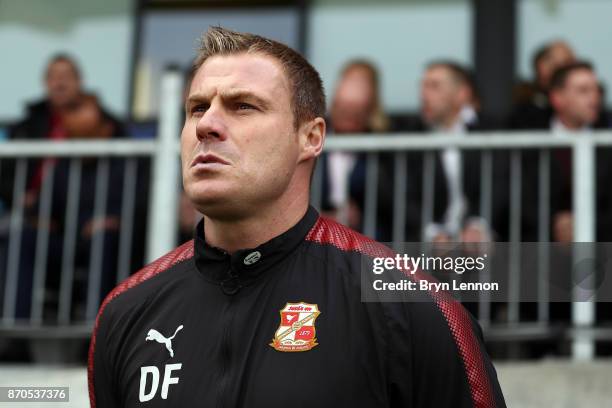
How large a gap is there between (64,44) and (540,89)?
414cm

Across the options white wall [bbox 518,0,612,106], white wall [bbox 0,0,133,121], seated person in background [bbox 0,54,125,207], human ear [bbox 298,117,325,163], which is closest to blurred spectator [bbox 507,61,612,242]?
white wall [bbox 518,0,612,106]

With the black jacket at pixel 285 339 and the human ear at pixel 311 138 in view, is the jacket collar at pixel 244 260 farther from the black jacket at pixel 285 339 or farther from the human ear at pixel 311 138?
the human ear at pixel 311 138

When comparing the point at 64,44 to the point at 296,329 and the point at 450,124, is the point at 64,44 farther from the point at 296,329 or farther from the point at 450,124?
the point at 296,329

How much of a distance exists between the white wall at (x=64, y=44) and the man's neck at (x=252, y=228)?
5799mm

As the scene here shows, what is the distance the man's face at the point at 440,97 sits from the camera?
6.07 meters

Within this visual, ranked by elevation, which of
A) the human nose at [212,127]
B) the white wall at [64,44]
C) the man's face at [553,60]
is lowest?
the human nose at [212,127]

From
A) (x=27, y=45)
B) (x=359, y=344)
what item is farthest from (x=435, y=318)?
(x=27, y=45)

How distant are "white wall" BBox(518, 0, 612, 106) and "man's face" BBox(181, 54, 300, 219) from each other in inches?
207

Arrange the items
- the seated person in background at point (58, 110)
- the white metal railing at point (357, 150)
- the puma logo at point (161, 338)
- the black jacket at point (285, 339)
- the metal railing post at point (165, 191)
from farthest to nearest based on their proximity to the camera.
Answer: the seated person in background at point (58, 110) → the metal railing post at point (165, 191) → the white metal railing at point (357, 150) → the puma logo at point (161, 338) → the black jacket at point (285, 339)

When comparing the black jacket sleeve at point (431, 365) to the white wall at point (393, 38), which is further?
the white wall at point (393, 38)

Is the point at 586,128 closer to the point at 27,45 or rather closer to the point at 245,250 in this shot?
the point at 245,250

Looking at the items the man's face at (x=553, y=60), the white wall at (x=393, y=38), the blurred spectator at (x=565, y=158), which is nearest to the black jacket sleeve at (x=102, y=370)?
the blurred spectator at (x=565, y=158)

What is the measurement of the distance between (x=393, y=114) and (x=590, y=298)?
3511mm

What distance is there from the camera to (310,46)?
27.8 ft
